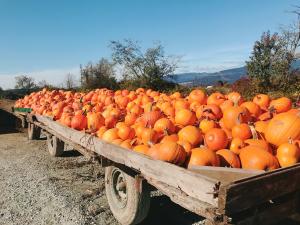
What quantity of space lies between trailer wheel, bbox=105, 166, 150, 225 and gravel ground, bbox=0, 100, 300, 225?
253mm

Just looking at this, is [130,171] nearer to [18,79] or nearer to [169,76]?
[169,76]

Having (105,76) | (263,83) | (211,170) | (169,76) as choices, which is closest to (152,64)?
(169,76)

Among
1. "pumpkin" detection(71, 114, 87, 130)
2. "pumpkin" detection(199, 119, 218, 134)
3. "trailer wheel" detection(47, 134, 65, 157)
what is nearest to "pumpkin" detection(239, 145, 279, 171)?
"pumpkin" detection(199, 119, 218, 134)

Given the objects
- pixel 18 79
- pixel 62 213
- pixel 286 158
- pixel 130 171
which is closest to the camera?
pixel 286 158

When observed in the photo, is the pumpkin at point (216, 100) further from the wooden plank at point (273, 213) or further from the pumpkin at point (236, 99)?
the wooden plank at point (273, 213)

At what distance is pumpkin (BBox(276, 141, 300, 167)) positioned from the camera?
3.12 meters

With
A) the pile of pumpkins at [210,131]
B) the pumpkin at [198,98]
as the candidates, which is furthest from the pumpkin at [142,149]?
the pumpkin at [198,98]

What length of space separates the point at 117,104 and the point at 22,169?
2.47m

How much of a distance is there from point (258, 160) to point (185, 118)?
4.79 feet

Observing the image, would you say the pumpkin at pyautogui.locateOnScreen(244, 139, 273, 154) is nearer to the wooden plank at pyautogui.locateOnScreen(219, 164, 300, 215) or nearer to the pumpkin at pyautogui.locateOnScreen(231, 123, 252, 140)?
the pumpkin at pyautogui.locateOnScreen(231, 123, 252, 140)

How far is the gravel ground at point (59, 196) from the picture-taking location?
450 cm

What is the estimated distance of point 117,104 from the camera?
6668 millimetres

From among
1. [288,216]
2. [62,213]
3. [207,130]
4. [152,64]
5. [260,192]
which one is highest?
[152,64]

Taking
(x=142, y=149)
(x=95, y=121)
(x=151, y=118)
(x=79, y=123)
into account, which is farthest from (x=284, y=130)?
(x=79, y=123)
